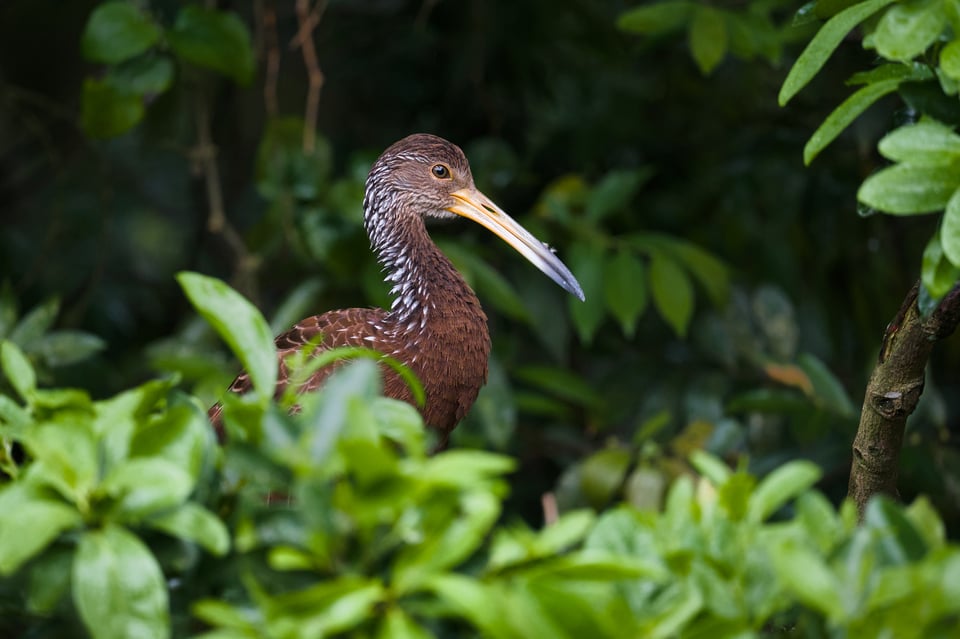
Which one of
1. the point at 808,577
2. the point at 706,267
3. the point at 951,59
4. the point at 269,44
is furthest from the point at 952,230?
the point at 269,44

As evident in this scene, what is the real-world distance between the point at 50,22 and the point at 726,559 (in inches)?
226

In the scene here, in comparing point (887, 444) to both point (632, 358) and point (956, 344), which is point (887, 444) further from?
point (956, 344)

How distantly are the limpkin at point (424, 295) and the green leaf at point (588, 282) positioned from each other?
87 centimetres

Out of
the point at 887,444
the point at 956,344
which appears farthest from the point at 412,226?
the point at 956,344

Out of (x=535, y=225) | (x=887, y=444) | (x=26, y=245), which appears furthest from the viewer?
(x=26, y=245)

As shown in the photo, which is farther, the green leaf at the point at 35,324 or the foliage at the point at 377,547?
the green leaf at the point at 35,324

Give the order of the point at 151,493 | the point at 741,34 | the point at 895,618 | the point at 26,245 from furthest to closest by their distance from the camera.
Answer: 1. the point at 26,245
2. the point at 741,34
3. the point at 151,493
4. the point at 895,618

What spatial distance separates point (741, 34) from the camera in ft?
15.2

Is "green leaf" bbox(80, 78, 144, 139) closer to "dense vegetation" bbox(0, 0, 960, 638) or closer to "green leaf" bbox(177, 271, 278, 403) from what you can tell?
"dense vegetation" bbox(0, 0, 960, 638)

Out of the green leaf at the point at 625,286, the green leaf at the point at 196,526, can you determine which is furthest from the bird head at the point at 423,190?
the green leaf at the point at 196,526

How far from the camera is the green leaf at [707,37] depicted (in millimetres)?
4383

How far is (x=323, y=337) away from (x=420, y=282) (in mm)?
448

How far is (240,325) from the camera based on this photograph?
188 centimetres

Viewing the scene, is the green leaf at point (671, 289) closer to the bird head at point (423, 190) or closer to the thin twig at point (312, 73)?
the bird head at point (423, 190)
